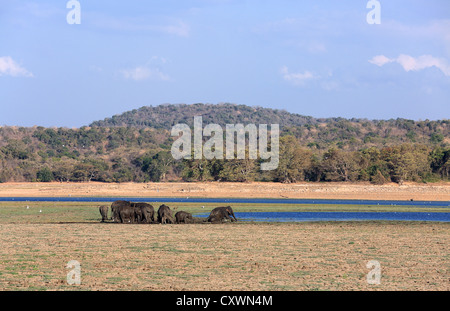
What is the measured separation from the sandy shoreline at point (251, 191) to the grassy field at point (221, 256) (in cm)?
3800

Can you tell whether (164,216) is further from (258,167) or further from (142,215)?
(258,167)

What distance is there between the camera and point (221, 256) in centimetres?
1795

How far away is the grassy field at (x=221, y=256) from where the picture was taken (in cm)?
1383

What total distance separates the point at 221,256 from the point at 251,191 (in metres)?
51.7

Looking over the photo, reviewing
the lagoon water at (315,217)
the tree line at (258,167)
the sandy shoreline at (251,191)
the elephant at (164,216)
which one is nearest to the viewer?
the elephant at (164,216)

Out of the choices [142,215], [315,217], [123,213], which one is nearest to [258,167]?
[315,217]

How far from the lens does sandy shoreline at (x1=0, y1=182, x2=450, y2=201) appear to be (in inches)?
2598

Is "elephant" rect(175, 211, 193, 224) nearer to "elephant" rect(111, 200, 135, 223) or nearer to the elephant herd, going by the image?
the elephant herd

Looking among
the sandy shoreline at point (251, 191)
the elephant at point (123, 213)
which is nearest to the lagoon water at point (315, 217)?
the elephant at point (123, 213)

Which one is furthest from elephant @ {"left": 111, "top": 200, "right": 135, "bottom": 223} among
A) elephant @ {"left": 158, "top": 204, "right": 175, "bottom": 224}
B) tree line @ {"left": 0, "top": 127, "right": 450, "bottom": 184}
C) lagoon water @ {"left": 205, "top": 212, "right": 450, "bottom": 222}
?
tree line @ {"left": 0, "top": 127, "right": 450, "bottom": 184}

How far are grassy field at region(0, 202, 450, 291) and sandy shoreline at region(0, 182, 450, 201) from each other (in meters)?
38.0

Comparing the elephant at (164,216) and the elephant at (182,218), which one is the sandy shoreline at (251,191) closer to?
the elephant at (182,218)

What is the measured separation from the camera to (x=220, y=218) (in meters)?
31.4
